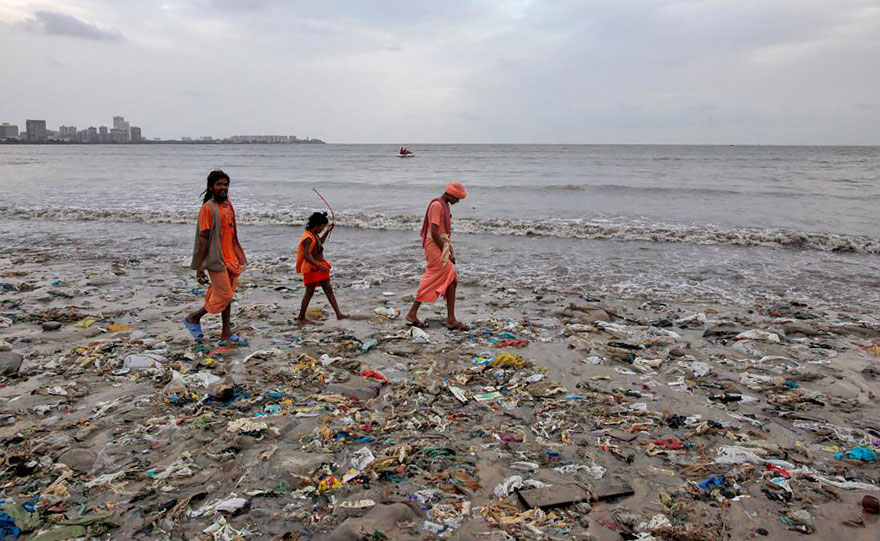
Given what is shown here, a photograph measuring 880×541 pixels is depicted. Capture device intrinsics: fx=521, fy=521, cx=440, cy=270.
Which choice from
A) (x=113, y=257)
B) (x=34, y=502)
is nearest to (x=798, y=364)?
(x=34, y=502)

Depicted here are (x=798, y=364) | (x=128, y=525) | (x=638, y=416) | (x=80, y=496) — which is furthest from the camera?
(x=798, y=364)

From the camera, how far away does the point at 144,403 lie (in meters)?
4.16

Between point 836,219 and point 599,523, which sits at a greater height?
point 836,219

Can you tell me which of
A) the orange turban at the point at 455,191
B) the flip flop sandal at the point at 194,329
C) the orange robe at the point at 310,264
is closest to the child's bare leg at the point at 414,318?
the orange robe at the point at 310,264

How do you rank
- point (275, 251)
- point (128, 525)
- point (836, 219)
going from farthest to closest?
point (836, 219) < point (275, 251) < point (128, 525)

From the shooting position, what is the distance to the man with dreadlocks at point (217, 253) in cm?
504

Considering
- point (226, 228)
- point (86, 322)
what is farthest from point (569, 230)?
point (86, 322)

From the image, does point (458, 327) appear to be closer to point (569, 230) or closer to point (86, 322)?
point (86, 322)

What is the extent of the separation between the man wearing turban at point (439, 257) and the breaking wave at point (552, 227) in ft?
26.2

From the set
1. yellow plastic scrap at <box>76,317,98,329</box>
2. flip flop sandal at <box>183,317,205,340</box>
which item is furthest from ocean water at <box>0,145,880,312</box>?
yellow plastic scrap at <box>76,317,98,329</box>

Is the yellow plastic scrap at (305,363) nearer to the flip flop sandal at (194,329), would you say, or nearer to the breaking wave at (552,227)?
the flip flop sandal at (194,329)

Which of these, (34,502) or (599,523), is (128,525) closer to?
(34,502)

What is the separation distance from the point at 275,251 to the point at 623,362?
335 inches

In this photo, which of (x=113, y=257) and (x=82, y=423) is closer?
(x=82, y=423)
